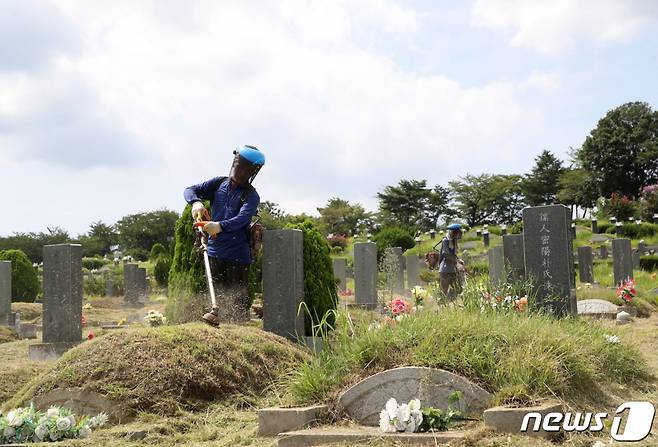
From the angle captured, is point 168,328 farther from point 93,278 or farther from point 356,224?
point 356,224

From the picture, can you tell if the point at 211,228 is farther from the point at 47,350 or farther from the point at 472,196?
the point at 472,196

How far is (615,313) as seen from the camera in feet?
46.4

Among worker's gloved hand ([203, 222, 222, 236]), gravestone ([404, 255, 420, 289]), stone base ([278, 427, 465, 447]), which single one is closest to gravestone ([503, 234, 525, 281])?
worker's gloved hand ([203, 222, 222, 236])

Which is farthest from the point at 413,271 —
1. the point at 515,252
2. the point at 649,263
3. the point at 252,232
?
the point at 252,232

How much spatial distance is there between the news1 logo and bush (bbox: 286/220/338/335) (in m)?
4.51

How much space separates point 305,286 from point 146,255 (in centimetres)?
5021

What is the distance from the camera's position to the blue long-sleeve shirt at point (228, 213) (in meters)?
8.41

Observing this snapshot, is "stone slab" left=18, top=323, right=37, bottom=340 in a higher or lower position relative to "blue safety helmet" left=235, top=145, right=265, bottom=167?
lower

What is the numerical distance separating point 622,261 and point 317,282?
43.0ft

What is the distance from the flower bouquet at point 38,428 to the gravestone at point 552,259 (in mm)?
5148

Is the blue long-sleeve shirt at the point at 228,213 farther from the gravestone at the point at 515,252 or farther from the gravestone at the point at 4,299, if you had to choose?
the gravestone at the point at 4,299

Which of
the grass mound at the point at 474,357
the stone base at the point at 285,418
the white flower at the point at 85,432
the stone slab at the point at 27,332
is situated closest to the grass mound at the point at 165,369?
the white flower at the point at 85,432

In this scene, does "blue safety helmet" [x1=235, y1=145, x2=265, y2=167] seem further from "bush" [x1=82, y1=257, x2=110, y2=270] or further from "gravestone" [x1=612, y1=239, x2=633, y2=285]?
"bush" [x1=82, y1=257, x2=110, y2=270]

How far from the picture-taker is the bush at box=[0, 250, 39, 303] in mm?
22469
